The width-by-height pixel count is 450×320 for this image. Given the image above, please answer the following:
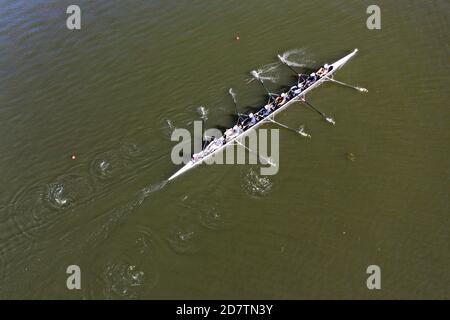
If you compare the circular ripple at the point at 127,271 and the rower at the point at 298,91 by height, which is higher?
the rower at the point at 298,91

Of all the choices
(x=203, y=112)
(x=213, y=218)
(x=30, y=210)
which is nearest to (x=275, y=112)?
(x=203, y=112)

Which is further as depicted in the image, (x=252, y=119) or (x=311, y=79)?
(x=311, y=79)

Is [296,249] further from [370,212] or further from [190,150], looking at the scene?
[190,150]

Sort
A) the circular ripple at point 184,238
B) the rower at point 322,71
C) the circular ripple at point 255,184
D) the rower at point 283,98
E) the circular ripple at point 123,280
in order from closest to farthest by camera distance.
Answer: the circular ripple at point 123,280
the circular ripple at point 184,238
the circular ripple at point 255,184
the rower at point 283,98
the rower at point 322,71

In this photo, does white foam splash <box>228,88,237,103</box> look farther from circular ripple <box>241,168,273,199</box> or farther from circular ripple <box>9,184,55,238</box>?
circular ripple <box>9,184,55,238</box>

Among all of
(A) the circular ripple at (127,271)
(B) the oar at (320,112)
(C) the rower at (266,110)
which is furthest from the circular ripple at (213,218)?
(B) the oar at (320,112)

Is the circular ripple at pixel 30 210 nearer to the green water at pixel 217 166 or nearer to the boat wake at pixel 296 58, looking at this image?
Result: the green water at pixel 217 166

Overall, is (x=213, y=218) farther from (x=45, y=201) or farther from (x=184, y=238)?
(x=45, y=201)
